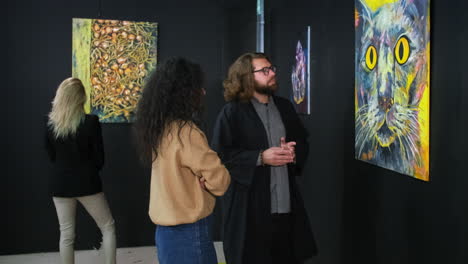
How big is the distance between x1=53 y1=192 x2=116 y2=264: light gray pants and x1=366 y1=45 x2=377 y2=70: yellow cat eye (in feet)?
7.45

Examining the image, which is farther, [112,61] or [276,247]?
[112,61]

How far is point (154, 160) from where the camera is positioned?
1.89 metres

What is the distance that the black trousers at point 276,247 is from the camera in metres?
2.41

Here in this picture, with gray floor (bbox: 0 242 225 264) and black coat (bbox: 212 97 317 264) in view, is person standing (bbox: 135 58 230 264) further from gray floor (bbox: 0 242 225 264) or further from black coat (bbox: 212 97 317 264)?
gray floor (bbox: 0 242 225 264)

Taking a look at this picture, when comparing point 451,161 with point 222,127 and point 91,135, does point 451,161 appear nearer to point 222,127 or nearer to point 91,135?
point 222,127

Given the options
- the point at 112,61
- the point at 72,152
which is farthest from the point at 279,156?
the point at 112,61

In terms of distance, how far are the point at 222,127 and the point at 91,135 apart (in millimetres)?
1317

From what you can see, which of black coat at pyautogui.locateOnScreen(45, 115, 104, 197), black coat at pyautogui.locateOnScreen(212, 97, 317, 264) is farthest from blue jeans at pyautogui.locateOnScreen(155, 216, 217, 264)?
black coat at pyautogui.locateOnScreen(45, 115, 104, 197)

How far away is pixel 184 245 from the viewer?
182cm

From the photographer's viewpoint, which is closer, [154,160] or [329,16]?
[154,160]

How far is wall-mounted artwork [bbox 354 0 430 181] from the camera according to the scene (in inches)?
67.9

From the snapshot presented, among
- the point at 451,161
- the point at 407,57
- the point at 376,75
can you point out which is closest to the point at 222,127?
the point at 376,75

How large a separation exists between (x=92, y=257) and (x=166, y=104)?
Result: 3.23 m

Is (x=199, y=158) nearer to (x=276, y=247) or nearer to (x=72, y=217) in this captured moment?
(x=276, y=247)
